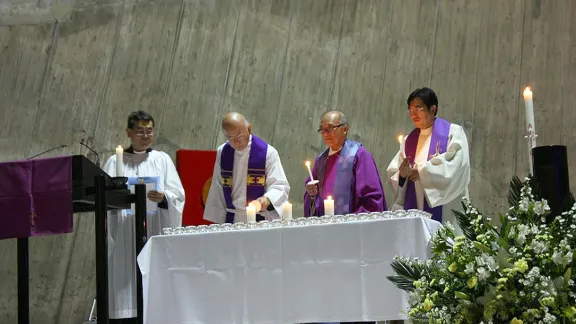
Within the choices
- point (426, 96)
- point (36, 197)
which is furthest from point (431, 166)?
point (36, 197)

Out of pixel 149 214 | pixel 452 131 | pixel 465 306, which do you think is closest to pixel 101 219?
pixel 149 214

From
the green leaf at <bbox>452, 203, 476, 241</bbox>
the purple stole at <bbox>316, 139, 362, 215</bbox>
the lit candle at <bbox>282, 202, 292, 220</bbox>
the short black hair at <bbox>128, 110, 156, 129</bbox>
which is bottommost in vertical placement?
the green leaf at <bbox>452, 203, 476, 241</bbox>

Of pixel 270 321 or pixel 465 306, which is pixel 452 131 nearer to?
pixel 270 321

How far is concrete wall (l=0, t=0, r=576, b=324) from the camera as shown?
25.4 feet

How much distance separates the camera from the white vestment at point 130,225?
6.82m

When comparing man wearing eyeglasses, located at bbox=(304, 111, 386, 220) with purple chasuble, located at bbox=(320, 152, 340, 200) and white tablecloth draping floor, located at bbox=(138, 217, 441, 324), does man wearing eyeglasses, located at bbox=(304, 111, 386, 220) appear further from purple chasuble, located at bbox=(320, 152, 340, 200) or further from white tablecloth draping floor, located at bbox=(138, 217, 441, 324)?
white tablecloth draping floor, located at bbox=(138, 217, 441, 324)

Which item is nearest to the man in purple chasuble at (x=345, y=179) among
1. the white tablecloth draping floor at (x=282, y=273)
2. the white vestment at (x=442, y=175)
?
the white vestment at (x=442, y=175)

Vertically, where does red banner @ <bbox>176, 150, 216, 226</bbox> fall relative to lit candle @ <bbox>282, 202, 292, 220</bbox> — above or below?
above

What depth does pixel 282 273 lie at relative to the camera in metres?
4.70

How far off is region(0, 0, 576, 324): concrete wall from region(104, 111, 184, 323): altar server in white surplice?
1.06 meters

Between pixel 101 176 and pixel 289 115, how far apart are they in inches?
130

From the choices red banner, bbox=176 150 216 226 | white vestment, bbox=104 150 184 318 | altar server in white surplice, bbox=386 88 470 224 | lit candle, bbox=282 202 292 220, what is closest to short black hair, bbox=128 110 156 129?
white vestment, bbox=104 150 184 318

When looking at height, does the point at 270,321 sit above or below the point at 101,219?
below

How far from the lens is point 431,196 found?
5.89m
